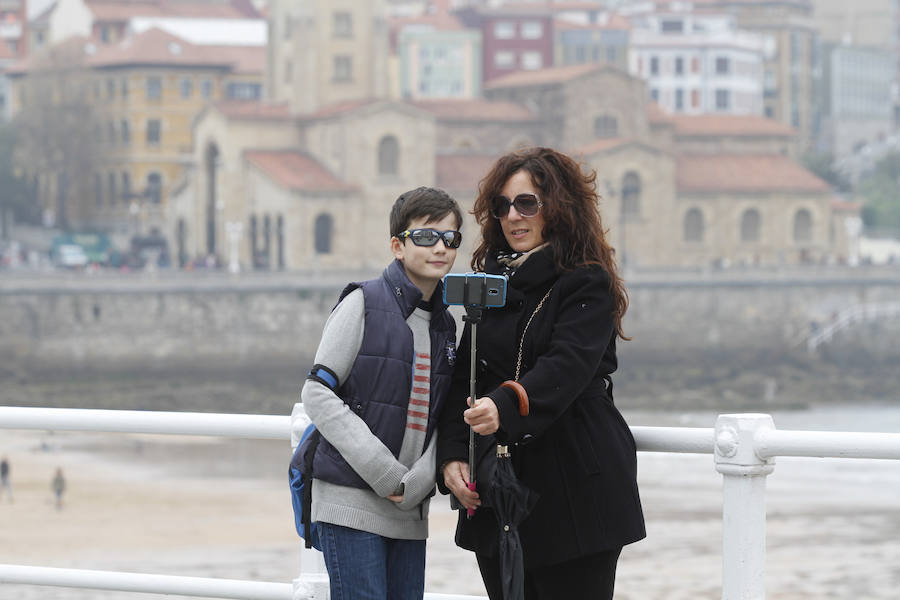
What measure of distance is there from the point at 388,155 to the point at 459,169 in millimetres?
2784

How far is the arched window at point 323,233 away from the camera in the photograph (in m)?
53.2

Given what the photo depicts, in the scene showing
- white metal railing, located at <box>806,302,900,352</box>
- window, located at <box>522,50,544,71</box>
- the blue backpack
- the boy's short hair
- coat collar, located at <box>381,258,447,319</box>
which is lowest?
white metal railing, located at <box>806,302,900,352</box>

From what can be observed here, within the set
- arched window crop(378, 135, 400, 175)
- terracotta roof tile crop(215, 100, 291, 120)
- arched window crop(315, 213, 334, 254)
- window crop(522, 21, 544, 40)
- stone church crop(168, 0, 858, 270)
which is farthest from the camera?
window crop(522, 21, 544, 40)

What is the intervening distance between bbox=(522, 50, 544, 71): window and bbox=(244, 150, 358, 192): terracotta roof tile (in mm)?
21736

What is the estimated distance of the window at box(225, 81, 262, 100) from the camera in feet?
218

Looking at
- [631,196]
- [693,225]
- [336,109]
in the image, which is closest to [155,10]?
[336,109]

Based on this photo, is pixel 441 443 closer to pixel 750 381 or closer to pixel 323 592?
pixel 323 592

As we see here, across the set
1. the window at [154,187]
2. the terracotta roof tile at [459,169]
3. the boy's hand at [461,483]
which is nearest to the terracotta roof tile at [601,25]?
the terracotta roof tile at [459,169]

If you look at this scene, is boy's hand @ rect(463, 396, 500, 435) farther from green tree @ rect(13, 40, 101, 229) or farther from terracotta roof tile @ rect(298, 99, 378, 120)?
green tree @ rect(13, 40, 101, 229)

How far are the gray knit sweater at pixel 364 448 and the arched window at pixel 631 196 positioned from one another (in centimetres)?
5335

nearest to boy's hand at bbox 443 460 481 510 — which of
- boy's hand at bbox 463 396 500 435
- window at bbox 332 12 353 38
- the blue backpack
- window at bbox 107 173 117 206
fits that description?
boy's hand at bbox 463 396 500 435

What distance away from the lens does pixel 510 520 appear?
3.43 m

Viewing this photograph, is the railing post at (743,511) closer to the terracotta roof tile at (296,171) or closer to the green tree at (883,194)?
the terracotta roof tile at (296,171)

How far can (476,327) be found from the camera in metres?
3.50
